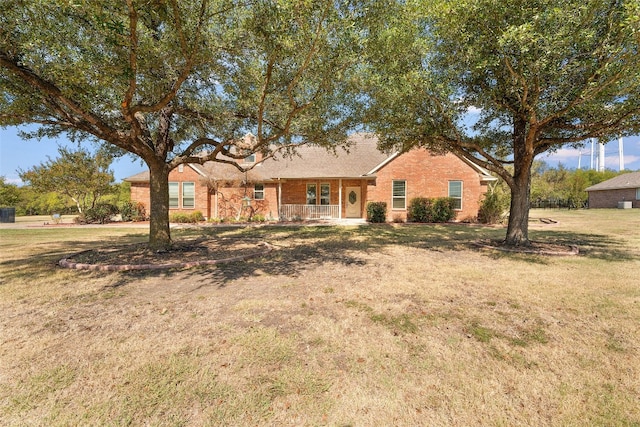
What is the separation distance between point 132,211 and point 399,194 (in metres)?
18.7

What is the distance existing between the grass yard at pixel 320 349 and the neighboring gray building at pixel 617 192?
1791 inches

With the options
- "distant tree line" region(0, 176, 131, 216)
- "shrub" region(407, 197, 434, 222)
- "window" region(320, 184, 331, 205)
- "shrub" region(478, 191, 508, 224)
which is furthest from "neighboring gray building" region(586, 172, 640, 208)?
"distant tree line" region(0, 176, 131, 216)

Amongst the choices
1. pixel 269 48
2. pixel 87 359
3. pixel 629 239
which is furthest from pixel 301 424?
pixel 629 239

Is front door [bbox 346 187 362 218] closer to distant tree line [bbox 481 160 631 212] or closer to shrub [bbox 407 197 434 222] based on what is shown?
shrub [bbox 407 197 434 222]

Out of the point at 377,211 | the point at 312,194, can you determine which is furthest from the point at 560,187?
the point at 312,194

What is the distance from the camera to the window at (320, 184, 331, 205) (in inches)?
904

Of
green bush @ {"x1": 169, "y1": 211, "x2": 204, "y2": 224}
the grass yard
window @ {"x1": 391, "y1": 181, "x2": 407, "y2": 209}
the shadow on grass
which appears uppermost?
window @ {"x1": 391, "y1": 181, "x2": 407, "y2": 209}

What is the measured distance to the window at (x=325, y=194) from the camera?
22953 mm

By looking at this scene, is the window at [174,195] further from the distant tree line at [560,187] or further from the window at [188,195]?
the distant tree line at [560,187]

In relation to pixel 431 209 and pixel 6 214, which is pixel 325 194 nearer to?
pixel 431 209

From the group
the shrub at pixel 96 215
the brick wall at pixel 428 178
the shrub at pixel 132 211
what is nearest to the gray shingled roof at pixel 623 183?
the brick wall at pixel 428 178

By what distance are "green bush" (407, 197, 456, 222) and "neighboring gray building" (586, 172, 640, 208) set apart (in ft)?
113

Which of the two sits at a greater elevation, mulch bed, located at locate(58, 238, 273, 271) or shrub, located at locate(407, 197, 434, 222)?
shrub, located at locate(407, 197, 434, 222)

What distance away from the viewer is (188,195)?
882 inches
